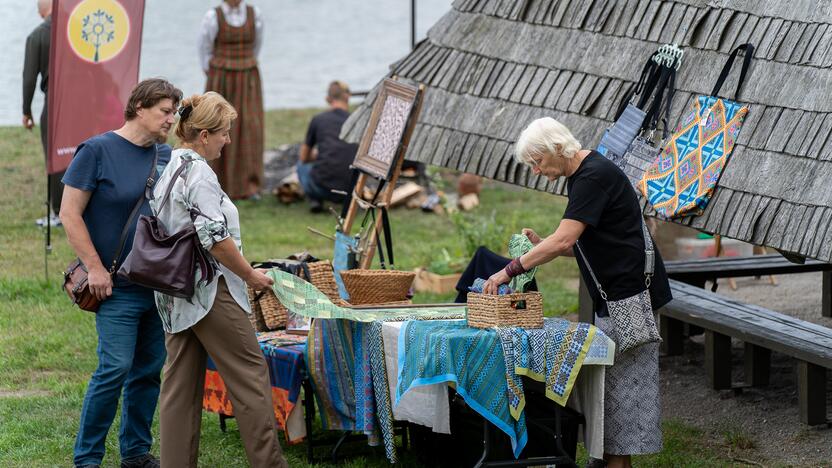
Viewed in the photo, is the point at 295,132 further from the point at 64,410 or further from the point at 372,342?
the point at 372,342

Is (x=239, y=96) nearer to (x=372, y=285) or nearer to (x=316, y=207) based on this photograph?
(x=316, y=207)

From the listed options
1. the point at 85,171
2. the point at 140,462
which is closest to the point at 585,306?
the point at 140,462

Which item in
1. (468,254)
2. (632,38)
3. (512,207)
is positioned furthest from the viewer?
(512,207)

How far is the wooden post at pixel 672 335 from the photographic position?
771 cm

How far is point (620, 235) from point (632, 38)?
2.00 meters

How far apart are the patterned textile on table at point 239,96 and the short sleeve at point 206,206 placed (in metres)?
7.32

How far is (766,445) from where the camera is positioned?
599 centimetres

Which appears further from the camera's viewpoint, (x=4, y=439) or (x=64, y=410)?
(x=64, y=410)

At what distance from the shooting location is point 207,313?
4660mm

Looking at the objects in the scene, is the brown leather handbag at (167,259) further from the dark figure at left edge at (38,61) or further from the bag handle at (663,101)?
the dark figure at left edge at (38,61)

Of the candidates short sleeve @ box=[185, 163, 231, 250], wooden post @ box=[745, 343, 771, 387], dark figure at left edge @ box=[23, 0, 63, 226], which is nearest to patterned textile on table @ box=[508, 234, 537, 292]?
short sleeve @ box=[185, 163, 231, 250]

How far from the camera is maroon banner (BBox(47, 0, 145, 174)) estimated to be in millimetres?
7934

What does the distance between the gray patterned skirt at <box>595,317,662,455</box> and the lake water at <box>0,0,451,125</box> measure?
26.3ft

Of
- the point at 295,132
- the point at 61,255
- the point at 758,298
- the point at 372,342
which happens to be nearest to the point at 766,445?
the point at 372,342
